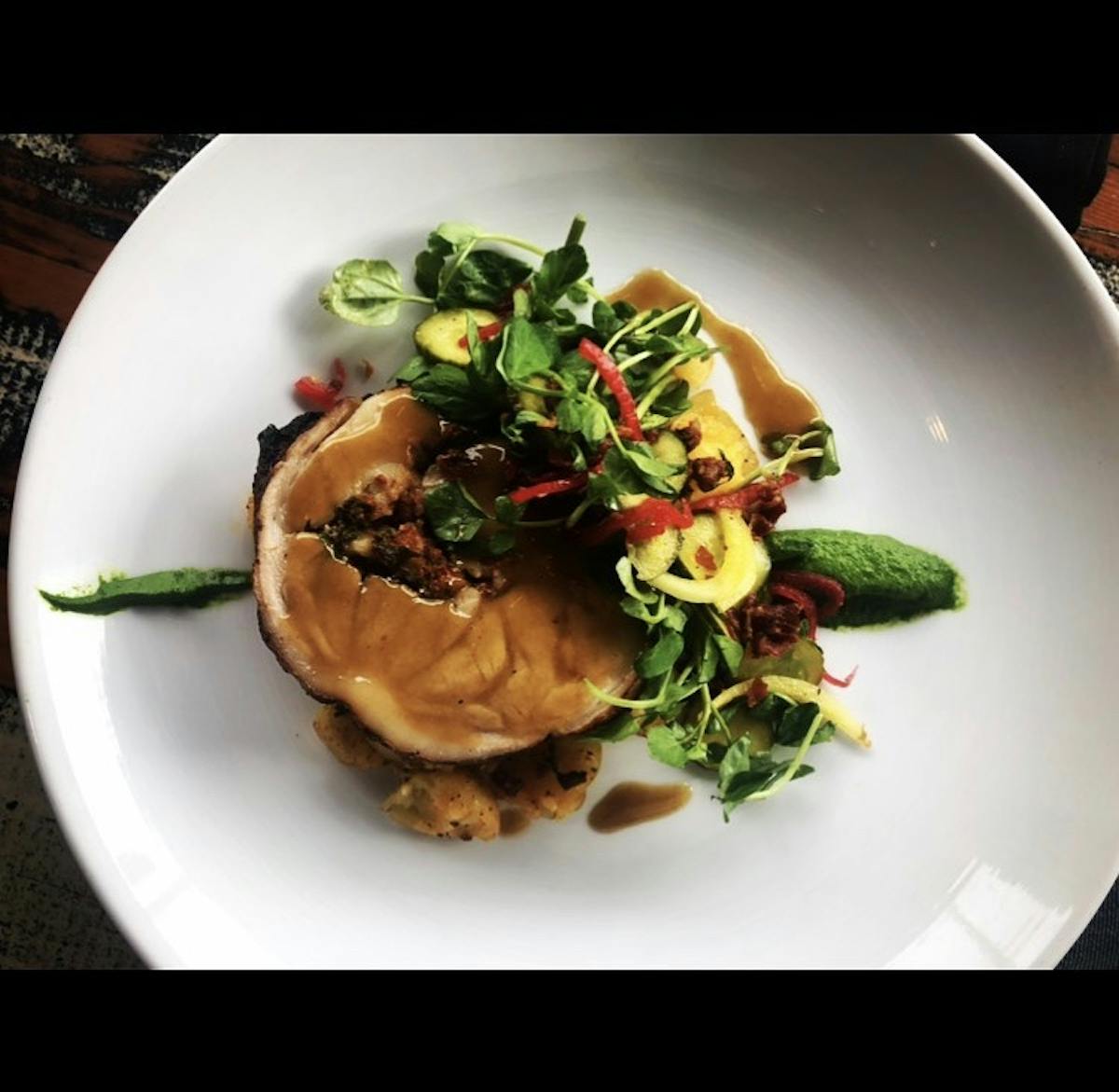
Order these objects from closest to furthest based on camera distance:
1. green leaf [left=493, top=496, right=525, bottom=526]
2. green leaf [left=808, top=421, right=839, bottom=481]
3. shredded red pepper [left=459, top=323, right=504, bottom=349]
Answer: green leaf [left=493, top=496, right=525, bottom=526]
shredded red pepper [left=459, top=323, right=504, bottom=349]
green leaf [left=808, top=421, right=839, bottom=481]

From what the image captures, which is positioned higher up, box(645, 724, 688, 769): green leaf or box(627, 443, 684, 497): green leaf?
box(627, 443, 684, 497): green leaf

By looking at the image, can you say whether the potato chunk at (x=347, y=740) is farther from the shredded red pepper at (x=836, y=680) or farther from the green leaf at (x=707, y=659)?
the shredded red pepper at (x=836, y=680)

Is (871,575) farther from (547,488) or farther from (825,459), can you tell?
(547,488)

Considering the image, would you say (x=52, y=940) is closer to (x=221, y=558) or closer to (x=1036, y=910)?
(x=221, y=558)

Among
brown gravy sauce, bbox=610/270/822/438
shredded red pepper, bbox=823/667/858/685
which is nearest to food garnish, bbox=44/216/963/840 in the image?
shredded red pepper, bbox=823/667/858/685

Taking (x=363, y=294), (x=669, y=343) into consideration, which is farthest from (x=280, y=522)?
(x=669, y=343)

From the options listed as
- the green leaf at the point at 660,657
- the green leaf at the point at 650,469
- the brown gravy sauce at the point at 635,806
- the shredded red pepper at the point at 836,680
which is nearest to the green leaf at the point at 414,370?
the green leaf at the point at 650,469

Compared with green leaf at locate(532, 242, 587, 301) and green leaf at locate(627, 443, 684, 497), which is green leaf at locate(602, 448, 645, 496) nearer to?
green leaf at locate(627, 443, 684, 497)
